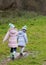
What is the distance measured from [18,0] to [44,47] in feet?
44.2

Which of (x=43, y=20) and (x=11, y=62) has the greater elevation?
(x=11, y=62)

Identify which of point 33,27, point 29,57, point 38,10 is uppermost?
point 29,57

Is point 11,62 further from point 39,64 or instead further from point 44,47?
point 44,47

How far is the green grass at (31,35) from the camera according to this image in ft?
36.5

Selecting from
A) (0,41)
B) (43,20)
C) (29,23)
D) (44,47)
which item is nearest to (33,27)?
(29,23)

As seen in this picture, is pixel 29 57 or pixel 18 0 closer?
pixel 29 57

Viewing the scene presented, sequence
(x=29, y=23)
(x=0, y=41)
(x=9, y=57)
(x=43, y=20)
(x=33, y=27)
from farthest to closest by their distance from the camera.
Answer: (x=43, y=20) → (x=29, y=23) → (x=33, y=27) → (x=0, y=41) → (x=9, y=57)

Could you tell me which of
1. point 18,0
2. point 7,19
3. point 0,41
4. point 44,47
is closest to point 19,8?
point 18,0

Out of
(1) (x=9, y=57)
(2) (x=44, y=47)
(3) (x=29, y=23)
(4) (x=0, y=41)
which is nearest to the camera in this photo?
(1) (x=9, y=57)

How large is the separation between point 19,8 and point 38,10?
5.89 ft

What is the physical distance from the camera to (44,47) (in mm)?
13391

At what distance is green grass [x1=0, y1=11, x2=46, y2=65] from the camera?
11.1 m

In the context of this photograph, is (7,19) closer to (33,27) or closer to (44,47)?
(33,27)

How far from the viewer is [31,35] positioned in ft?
55.6
